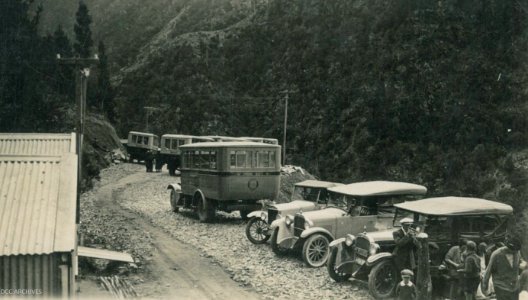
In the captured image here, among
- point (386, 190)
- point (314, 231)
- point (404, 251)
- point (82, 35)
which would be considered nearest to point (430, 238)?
point (404, 251)

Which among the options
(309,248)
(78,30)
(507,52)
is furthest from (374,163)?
(309,248)

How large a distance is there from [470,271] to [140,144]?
111 ft

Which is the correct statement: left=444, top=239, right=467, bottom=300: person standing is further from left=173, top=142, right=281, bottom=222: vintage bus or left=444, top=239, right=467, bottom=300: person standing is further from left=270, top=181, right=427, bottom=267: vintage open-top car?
left=173, top=142, right=281, bottom=222: vintage bus

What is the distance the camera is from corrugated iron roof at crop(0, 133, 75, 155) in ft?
48.4

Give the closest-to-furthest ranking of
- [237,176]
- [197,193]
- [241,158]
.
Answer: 1. [237,176]
2. [241,158]
3. [197,193]

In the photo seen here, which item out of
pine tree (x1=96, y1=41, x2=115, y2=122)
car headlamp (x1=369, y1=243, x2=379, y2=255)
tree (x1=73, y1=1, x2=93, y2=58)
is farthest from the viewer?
pine tree (x1=96, y1=41, x2=115, y2=122)

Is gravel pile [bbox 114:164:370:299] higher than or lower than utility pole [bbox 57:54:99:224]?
lower

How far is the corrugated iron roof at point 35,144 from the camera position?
48.4 feet

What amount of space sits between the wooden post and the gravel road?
4.24ft

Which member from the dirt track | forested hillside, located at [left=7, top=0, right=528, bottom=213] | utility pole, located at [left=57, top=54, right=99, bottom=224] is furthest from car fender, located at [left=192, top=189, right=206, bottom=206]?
forested hillside, located at [left=7, top=0, right=528, bottom=213]

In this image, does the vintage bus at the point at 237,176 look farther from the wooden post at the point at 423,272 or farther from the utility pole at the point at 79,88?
the wooden post at the point at 423,272

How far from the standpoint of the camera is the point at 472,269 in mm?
7980

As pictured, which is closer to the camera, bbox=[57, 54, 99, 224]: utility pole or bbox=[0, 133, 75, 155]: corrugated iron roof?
bbox=[57, 54, 99, 224]: utility pole

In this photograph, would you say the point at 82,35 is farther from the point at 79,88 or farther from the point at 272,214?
the point at 272,214
